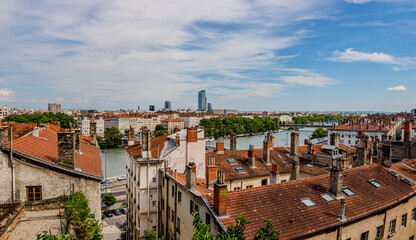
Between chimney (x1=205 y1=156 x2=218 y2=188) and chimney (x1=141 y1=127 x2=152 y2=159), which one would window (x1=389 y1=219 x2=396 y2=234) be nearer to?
chimney (x1=205 y1=156 x2=218 y2=188)

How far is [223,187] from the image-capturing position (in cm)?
1153

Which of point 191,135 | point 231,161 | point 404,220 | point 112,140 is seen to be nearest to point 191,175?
point 191,135

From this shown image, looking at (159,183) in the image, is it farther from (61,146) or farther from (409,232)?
(409,232)

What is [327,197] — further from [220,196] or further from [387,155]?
[387,155]

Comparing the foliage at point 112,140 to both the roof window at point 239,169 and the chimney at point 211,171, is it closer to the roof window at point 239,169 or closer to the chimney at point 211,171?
the roof window at point 239,169

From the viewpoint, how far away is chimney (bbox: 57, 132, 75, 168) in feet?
47.2

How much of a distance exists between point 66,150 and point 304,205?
1344 centimetres

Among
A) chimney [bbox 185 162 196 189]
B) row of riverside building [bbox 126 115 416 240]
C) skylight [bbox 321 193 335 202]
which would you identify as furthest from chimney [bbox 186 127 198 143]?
skylight [bbox 321 193 335 202]

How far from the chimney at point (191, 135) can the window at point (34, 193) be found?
1066 centimetres

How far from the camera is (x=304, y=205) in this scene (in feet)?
43.8

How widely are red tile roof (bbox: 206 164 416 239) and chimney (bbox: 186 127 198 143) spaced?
8.51 m

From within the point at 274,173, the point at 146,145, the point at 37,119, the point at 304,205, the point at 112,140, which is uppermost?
the point at 146,145

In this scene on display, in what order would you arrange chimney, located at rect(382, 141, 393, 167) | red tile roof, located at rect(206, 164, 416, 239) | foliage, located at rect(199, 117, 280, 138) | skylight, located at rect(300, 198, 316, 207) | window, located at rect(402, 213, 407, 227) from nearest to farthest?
red tile roof, located at rect(206, 164, 416, 239)
skylight, located at rect(300, 198, 316, 207)
window, located at rect(402, 213, 407, 227)
chimney, located at rect(382, 141, 393, 167)
foliage, located at rect(199, 117, 280, 138)

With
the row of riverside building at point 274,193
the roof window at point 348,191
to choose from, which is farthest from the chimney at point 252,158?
the roof window at point 348,191
